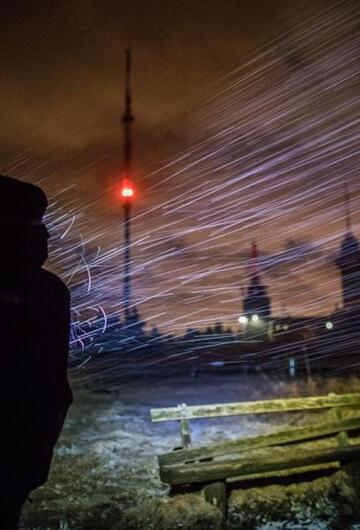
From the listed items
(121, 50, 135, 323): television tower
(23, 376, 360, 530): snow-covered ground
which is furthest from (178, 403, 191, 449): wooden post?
(121, 50, 135, 323): television tower

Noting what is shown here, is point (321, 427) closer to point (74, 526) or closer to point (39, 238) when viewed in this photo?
point (74, 526)

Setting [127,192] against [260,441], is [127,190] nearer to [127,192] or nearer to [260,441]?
[127,192]

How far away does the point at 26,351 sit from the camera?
180 centimetres

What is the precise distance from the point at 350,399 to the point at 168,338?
20058 millimetres

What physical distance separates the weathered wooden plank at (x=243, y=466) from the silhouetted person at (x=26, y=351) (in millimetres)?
6638

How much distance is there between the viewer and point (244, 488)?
8.42 m

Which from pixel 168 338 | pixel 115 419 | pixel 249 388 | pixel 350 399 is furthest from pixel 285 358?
pixel 350 399

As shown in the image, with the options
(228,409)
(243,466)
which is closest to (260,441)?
(243,466)

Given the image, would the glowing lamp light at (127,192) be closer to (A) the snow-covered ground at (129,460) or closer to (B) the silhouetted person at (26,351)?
(A) the snow-covered ground at (129,460)

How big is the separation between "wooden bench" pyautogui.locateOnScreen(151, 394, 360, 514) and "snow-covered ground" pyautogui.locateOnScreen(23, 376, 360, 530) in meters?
0.44

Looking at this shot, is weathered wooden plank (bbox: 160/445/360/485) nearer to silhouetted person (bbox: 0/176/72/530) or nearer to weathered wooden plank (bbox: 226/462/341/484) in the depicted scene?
weathered wooden plank (bbox: 226/462/341/484)

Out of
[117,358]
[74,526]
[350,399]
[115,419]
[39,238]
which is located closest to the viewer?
[39,238]

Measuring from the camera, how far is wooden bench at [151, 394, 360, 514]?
7988 mm

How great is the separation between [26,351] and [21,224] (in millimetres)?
486
